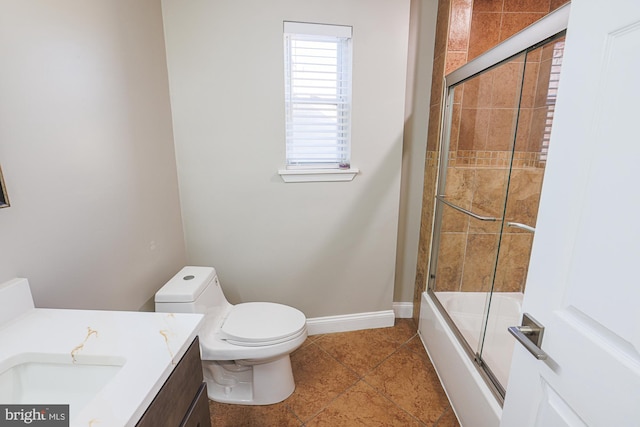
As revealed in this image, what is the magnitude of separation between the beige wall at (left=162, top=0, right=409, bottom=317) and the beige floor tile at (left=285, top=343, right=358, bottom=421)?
31 cm

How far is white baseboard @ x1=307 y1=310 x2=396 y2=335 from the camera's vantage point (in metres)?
2.14

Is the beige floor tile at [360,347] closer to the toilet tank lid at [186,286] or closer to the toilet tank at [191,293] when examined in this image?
the toilet tank at [191,293]

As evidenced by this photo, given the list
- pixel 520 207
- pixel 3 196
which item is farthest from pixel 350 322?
pixel 3 196

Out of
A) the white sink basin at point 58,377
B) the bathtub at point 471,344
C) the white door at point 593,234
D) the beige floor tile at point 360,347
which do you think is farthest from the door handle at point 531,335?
the beige floor tile at point 360,347

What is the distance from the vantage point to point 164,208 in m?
1.63

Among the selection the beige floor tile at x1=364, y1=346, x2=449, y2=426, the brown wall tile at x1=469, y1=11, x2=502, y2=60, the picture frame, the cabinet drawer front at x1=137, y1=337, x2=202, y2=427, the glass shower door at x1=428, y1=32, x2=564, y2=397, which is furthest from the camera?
the brown wall tile at x1=469, y1=11, x2=502, y2=60

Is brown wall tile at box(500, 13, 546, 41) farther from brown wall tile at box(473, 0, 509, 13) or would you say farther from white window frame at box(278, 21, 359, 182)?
white window frame at box(278, 21, 359, 182)

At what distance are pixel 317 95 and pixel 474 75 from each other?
2.89 feet

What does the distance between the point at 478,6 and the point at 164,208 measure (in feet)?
7.39

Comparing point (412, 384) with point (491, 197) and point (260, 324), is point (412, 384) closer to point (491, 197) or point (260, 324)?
point (260, 324)

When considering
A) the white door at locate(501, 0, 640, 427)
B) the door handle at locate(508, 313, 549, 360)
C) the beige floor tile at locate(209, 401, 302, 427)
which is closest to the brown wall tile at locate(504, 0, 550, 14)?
the white door at locate(501, 0, 640, 427)

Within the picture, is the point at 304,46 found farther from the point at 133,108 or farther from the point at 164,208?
the point at 164,208

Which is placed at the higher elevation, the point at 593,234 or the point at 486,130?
the point at 486,130

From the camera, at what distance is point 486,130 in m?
1.75
